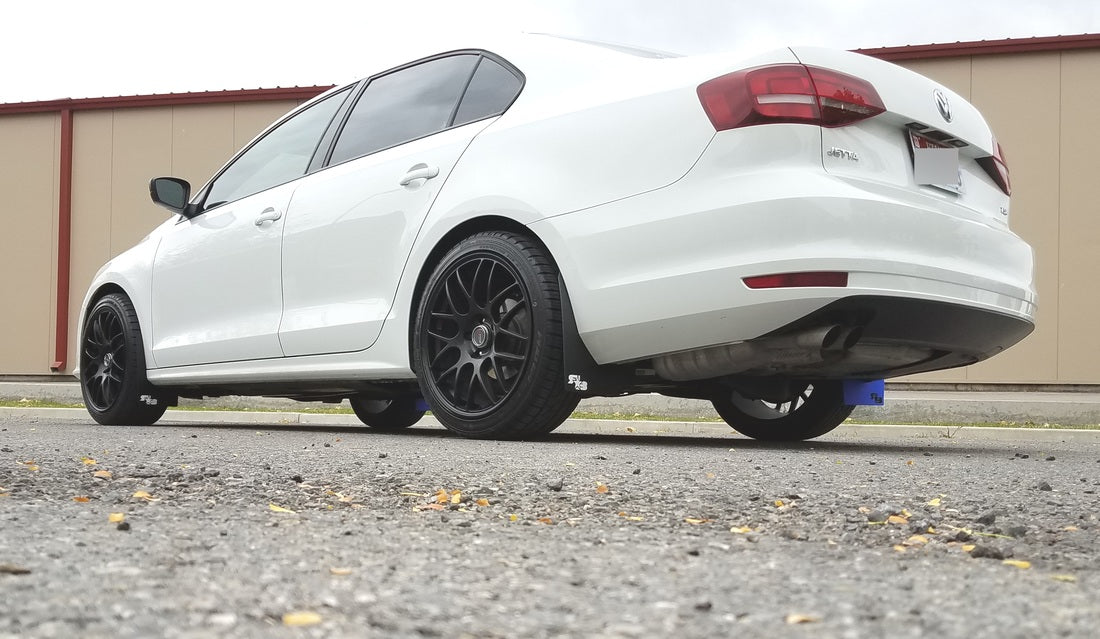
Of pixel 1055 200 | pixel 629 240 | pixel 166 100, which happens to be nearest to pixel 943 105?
pixel 629 240

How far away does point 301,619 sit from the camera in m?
1.28

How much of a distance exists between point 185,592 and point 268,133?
4653mm

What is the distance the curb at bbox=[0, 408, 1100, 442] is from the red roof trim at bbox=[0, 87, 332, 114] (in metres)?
4.68

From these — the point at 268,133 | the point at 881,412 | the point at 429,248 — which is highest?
the point at 268,133

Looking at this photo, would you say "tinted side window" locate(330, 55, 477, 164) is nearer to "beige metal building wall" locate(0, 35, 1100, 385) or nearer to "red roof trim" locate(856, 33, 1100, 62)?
"red roof trim" locate(856, 33, 1100, 62)

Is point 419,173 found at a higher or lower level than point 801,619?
higher

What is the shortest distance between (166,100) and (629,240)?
10.1 meters

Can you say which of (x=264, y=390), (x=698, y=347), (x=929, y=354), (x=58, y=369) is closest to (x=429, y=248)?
(x=698, y=347)

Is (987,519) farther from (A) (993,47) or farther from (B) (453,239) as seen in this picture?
(A) (993,47)

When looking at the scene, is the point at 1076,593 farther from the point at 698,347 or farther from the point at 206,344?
the point at 206,344

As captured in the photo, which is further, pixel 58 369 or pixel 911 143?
pixel 58 369

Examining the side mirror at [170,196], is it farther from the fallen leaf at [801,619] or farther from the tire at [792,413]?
the fallen leaf at [801,619]

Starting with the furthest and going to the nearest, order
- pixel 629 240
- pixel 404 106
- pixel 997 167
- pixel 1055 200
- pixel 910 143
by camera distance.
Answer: pixel 1055 200 → pixel 404 106 → pixel 997 167 → pixel 910 143 → pixel 629 240

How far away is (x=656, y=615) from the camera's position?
4.42 ft
